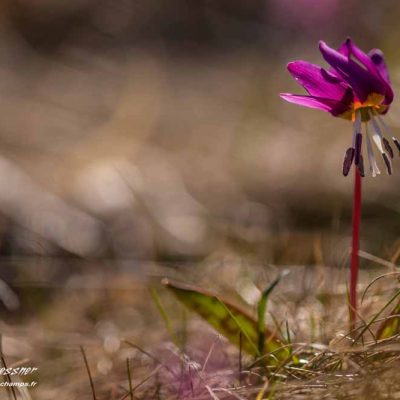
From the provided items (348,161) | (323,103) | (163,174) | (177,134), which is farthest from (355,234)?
(177,134)

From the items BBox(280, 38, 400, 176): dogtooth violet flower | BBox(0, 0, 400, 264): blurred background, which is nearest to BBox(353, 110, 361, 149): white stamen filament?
BBox(280, 38, 400, 176): dogtooth violet flower

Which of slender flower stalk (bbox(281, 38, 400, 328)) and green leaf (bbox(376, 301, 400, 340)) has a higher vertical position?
slender flower stalk (bbox(281, 38, 400, 328))

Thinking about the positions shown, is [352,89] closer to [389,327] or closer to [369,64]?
[369,64]

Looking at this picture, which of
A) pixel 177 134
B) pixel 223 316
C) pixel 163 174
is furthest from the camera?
pixel 177 134

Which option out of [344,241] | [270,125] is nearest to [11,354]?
[344,241]

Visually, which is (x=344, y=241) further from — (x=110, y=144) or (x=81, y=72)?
(x=81, y=72)

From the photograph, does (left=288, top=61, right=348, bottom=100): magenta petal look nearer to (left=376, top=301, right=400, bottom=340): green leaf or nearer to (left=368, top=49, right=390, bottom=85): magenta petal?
(left=368, top=49, right=390, bottom=85): magenta petal
